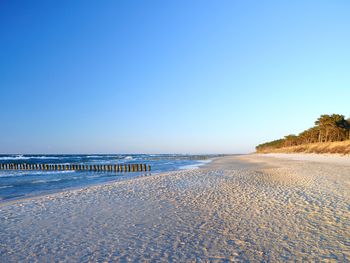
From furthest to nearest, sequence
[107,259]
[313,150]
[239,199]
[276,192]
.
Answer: [313,150] < [276,192] < [239,199] < [107,259]

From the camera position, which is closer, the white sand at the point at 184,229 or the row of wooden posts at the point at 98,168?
the white sand at the point at 184,229

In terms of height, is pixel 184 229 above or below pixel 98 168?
above

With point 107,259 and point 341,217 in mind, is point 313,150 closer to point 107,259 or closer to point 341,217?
point 341,217

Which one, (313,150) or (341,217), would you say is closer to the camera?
(341,217)

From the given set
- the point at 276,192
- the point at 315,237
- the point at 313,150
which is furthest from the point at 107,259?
the point at 313,150

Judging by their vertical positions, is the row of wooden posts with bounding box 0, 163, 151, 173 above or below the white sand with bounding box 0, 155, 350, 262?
below

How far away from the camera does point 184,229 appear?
6445mm

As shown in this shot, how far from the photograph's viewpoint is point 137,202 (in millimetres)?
10258

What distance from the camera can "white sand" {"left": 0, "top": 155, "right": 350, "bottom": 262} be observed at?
4934mm

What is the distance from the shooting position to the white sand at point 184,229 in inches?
194

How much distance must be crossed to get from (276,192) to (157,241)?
7.56m

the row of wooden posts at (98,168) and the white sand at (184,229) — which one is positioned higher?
the white sand at (184,229)

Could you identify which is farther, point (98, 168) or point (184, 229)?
point (98, 168)

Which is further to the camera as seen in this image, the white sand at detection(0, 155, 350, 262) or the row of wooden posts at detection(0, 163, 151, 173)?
the row of wooden posts at detection(0, 163, 151, 173)
